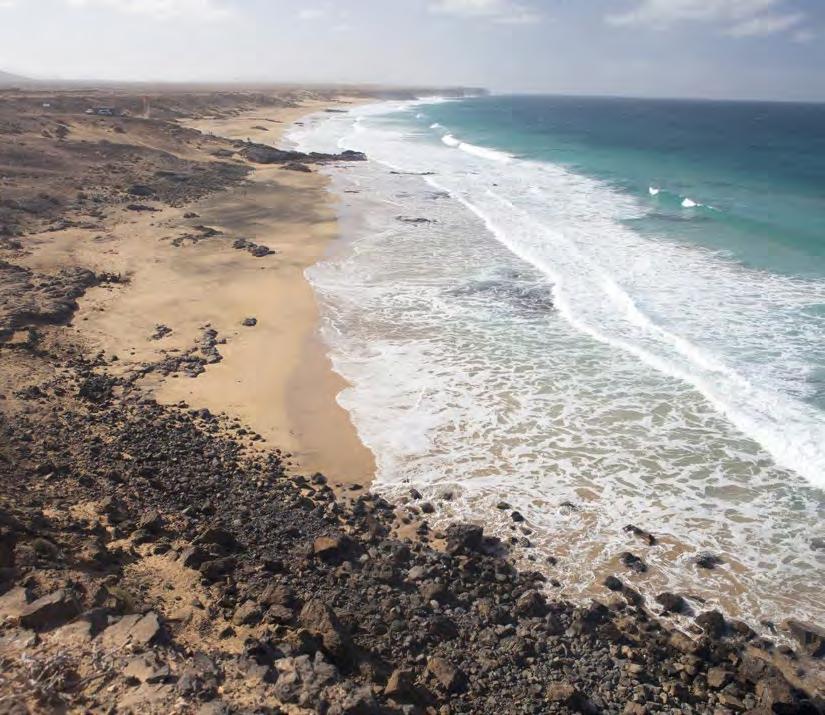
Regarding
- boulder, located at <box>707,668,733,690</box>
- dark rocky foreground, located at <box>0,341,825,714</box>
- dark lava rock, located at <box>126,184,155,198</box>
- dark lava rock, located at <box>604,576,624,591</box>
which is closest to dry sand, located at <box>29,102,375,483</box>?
dark rocky foreground, located at <box>0,341,825,714</box>

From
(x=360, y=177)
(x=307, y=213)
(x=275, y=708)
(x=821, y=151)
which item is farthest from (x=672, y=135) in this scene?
(x=275, y=708)

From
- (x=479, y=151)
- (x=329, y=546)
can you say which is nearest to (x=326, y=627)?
(x=329, y=546)

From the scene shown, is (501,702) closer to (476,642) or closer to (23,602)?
(476,642)

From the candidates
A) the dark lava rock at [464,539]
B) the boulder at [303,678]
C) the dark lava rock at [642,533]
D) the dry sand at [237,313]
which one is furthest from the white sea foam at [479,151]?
the boulder at [303,678]

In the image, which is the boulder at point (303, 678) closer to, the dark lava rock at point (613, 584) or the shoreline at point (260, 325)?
the dark lava rock at point (613, 584)

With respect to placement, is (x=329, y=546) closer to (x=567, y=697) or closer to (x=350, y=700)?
(x=350, y=700)

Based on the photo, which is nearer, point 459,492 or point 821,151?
point 459,492

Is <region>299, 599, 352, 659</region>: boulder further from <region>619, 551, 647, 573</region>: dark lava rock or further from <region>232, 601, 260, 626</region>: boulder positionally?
<region>619, 551, 647, 573</region>: dark lava rock
